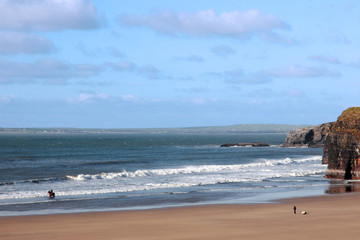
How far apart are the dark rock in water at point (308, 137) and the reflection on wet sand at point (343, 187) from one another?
86.7 meters

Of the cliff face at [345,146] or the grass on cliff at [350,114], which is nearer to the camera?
the cliff face at [345,146]

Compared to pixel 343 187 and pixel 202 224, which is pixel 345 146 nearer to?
pixel 343 187

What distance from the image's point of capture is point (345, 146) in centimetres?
5184

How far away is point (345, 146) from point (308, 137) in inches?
3583

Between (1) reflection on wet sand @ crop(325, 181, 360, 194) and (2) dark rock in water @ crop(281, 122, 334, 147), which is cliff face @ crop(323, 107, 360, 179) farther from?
(2) dark rock in water @ crop(281, 122, 334, 147)

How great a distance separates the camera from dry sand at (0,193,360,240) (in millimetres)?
25531

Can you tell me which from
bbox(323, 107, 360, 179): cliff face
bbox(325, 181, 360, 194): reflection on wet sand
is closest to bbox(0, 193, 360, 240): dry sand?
bbox(325, 181, 360, 194): reflection on wet sand

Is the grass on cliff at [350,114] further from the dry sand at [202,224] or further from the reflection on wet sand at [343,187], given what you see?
the dry sand at [202,224]

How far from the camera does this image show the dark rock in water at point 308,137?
137125mm

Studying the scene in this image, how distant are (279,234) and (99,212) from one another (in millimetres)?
13074

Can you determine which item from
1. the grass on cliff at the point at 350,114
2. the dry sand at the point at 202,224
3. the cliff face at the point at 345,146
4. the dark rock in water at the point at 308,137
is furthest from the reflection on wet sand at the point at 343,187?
the dark rock in water at the point at 308,137

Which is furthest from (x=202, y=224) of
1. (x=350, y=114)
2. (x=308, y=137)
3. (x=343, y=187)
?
(x=308, y=137)

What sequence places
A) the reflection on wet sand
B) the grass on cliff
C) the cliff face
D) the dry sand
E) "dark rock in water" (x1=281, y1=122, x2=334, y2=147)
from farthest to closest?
"dark rock in water" (x1=281, y1=122, x2=334, y2=147)
the grass on cliff
the cliff face
the reflection on wet sand
the dry sand

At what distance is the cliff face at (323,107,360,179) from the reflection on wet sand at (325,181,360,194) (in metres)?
2.38
